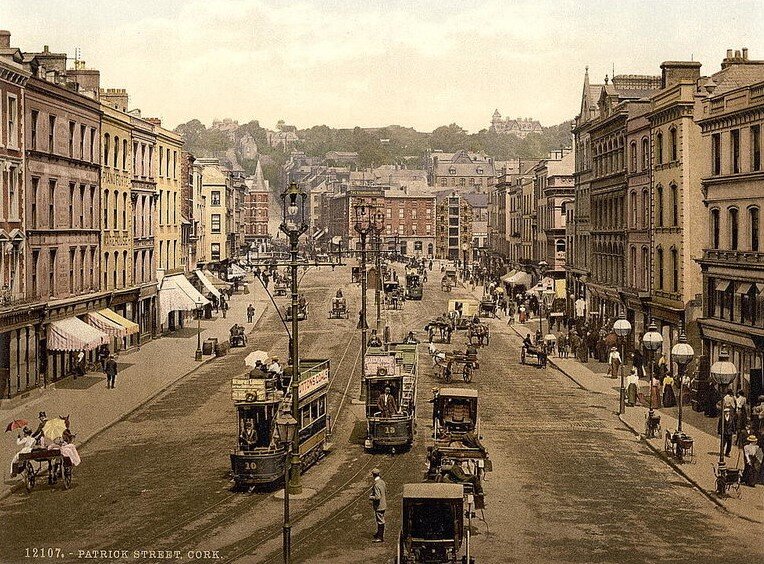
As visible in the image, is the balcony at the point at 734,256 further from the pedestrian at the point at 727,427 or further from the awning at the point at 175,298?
the awning at the point at 175,298

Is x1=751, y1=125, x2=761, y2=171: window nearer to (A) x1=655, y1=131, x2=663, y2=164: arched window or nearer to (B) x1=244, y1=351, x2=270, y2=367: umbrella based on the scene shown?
(A) x1=655, y1=131, x2=663, y2=164: arched window

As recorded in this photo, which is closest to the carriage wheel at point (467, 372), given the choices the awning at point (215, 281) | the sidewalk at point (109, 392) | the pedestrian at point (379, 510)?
the sidewalk at point (109, 392)

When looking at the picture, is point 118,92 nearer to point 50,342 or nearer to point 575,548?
point 50,342

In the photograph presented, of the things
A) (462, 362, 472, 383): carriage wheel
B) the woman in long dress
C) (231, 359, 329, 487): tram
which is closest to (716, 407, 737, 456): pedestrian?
the woman in long dress

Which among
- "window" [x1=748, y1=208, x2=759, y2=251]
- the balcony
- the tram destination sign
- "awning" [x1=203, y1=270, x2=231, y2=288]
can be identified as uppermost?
"window" [x1=748, y1=208, x2=759, y2=251]

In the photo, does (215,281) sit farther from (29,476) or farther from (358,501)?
(358,501)
